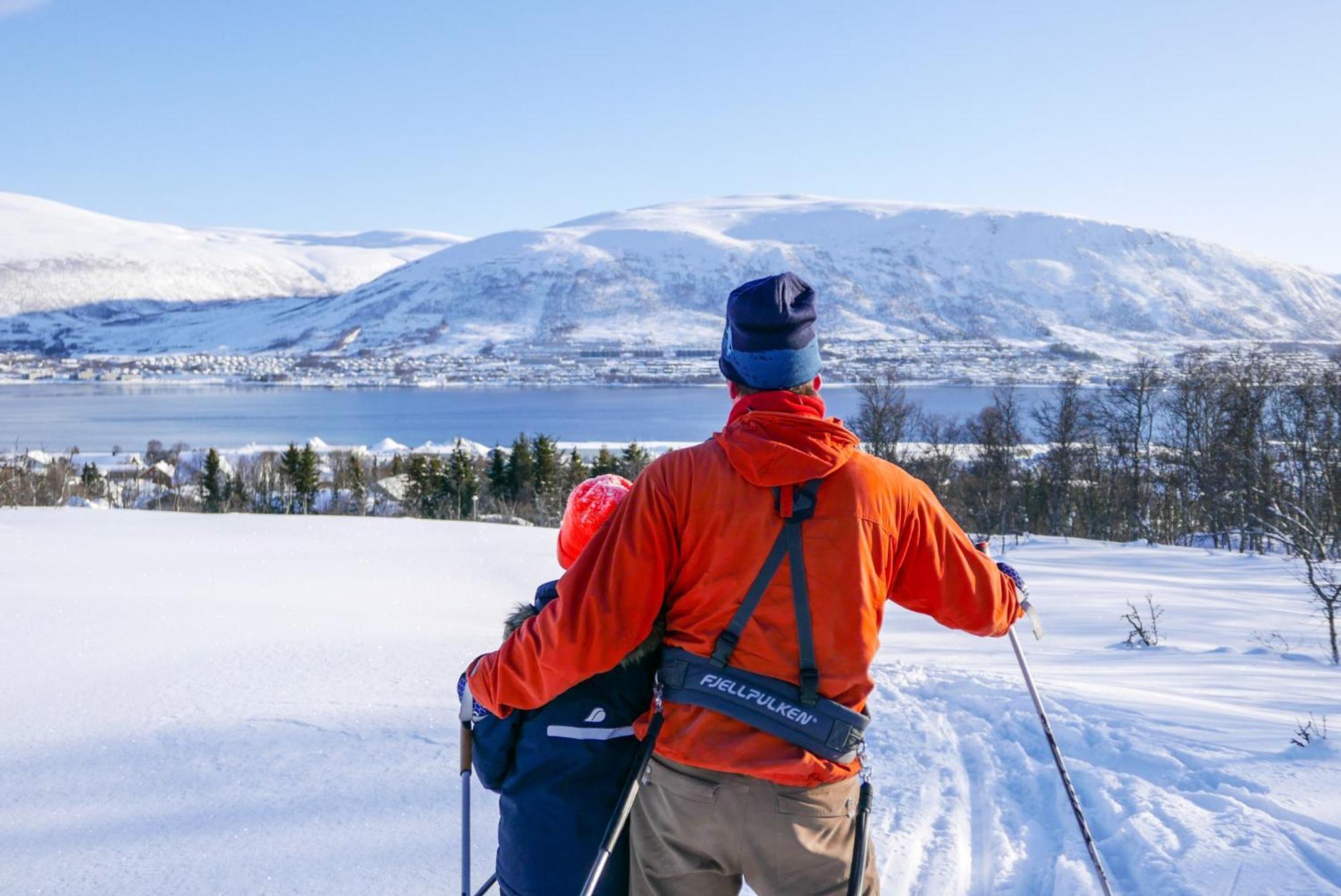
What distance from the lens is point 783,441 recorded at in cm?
185

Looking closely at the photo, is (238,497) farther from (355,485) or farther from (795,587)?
(795,587)

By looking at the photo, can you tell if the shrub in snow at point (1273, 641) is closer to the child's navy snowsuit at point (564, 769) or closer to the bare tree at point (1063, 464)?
the child's navy snowsuit at point (564, 769)

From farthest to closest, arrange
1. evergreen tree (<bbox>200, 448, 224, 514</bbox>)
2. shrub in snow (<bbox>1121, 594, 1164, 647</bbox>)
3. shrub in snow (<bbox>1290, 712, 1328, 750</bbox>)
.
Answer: evergreen tree (<bbox>200, 448, 224, 514</bbox>), shrub in snow (<bbox>1121, 594, 1164, 647</bbox>), shrub in snow (<bbox>1290, 712, 1328, 750</bbox>)

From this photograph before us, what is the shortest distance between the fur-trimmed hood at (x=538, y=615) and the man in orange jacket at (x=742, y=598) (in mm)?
89

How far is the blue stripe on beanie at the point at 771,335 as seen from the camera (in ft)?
6.46

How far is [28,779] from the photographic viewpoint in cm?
353

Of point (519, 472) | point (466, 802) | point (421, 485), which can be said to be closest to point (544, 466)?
point (519, 472)

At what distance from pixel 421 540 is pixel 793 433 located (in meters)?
9.67

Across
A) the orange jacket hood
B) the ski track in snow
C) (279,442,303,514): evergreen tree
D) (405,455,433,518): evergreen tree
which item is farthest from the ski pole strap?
(279,442,303,514): evergreen tree

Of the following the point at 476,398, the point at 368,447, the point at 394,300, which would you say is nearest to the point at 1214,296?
the point at 476,398

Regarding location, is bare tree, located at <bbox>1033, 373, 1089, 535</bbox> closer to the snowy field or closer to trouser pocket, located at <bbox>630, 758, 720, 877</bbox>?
the snowy field

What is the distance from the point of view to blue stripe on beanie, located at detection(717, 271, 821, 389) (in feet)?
6.46

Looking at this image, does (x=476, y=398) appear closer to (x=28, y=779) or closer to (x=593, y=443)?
(x=593, y=443)

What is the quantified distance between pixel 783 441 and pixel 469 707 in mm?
1077
